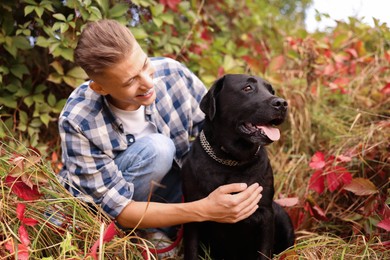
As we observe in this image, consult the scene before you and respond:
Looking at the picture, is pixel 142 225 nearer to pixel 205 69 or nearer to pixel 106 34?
pixel 106 34

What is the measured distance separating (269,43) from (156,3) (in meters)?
1.74

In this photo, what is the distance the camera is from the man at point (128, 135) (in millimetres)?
2082

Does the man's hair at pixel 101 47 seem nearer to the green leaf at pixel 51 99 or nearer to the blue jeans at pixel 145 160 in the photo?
the blue jeans at pixel 145 160

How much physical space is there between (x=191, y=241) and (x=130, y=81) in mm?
792

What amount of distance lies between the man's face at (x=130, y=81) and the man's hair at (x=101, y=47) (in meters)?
0.03

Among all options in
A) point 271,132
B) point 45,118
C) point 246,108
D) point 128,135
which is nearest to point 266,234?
point 271,132

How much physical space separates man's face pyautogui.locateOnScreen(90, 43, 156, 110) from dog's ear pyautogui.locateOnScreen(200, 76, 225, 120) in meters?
0.25

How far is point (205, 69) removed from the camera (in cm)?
339

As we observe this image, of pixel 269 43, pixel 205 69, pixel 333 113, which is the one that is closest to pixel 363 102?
pixel 333 113

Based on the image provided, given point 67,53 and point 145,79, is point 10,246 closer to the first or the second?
point 145,79

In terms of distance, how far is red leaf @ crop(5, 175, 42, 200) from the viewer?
6.54 feet

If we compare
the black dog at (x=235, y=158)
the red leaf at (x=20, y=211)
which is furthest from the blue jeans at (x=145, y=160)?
the red leaf at (x=20, y=211)

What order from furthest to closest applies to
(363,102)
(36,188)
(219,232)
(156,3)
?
1. (363,102)
2. (156,3)
3. (219,232)
4. (36,188)

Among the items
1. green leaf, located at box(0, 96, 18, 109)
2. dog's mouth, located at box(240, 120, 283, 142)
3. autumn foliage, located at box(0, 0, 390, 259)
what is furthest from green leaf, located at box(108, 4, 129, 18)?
dog's mouth, located at box(240, 120, 283, 142)
